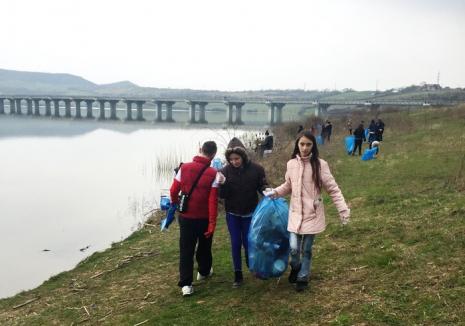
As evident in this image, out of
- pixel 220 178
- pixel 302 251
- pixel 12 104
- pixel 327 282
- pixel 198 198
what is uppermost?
pixel 220 178

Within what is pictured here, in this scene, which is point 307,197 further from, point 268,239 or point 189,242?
point 189,242

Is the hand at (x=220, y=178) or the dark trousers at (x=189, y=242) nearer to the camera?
the hand at (x=220, y=178)

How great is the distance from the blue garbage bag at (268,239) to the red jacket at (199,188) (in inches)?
21.5

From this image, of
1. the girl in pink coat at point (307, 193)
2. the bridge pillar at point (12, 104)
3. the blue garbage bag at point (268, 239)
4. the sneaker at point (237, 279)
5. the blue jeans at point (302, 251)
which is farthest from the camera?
the bridge pillar at point (12, 104)

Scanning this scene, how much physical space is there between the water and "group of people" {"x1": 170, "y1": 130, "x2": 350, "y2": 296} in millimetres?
5861

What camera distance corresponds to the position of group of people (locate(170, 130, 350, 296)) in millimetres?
4855

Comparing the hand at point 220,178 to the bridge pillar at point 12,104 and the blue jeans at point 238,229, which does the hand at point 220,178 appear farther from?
the bridge pillar at point 12,104

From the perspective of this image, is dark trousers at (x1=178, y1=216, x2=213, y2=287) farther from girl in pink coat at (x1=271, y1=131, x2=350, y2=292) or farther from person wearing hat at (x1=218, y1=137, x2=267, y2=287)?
girl in pink coat at (x1=271, y1=131, x2=350, y2=292)

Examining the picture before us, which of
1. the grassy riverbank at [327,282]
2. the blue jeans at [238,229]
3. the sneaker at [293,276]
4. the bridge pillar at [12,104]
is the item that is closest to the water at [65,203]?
the grassy riverbank at [327,282]

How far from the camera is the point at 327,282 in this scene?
5.44 m

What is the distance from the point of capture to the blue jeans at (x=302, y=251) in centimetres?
493

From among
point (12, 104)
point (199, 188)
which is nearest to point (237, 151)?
point (199, 188)

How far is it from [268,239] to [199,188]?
1.04 meters

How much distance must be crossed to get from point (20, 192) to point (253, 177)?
17.7m
